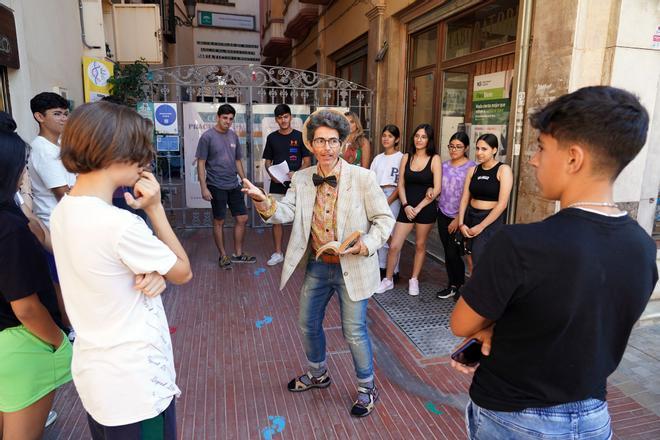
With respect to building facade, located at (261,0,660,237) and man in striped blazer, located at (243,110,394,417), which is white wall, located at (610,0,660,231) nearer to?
building facade, located at (261,0,660,237)

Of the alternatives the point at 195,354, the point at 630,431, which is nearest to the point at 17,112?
the point at 195,354

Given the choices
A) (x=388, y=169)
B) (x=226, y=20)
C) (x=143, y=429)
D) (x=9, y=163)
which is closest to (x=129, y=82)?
(x=388, y=169)

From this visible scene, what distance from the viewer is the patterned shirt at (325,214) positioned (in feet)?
8.72

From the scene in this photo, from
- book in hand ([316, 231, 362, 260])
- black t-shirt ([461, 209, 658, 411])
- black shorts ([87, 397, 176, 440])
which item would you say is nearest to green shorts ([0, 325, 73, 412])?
black shorts ([87, 397, 176, 440])

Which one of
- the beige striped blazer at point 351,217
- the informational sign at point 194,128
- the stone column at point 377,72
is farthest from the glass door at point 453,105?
the beige striped blazer at point 351,217

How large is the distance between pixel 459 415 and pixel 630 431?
1.05 metres

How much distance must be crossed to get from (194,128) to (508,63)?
5.20 metres

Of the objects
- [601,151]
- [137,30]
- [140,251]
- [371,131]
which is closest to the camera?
[601,151]

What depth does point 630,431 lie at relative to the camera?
268 centimetres

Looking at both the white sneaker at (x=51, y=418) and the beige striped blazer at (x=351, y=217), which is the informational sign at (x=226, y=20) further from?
the white sneaker at (x=51, y=418)

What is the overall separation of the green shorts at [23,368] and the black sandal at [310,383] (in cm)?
161

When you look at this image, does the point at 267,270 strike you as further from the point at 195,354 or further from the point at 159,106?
the point at 159,106

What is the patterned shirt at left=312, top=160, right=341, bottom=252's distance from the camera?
8.72 ft

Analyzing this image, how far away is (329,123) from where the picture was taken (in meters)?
2.53
